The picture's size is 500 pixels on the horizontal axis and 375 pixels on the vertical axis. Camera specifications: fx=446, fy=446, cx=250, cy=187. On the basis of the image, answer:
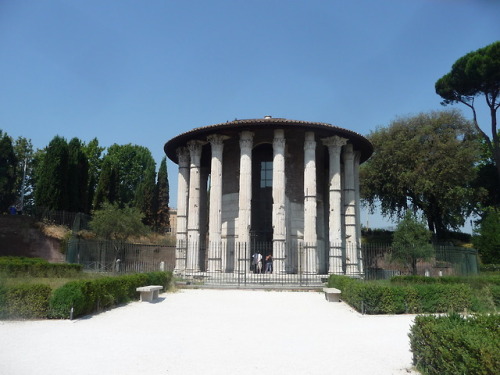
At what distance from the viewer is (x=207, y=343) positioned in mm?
7641

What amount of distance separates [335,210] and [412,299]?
10.8 metres

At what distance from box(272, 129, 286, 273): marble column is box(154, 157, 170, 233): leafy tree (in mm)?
26147

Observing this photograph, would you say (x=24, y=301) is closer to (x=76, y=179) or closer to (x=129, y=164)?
(x=76, y=179)

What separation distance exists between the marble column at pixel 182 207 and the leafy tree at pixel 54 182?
11101 mm

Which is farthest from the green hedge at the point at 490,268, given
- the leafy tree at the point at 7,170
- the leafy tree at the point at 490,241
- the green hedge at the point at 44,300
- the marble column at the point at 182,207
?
the leafy tree at the point at 7,170

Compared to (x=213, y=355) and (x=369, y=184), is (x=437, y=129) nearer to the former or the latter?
(x=369, y=184)

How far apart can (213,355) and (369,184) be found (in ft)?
97.5

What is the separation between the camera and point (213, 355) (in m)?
6.75

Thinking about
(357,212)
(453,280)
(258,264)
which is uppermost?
(357,212)

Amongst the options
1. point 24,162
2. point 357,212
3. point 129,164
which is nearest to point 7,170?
point 24,162

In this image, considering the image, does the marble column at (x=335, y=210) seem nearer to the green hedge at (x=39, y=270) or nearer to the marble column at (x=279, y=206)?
the marble column at (x=279, y=206)

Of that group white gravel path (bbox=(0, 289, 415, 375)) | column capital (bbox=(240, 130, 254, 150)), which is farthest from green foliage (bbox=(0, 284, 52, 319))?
column capital (bbox=(240, 130, 254, 150))

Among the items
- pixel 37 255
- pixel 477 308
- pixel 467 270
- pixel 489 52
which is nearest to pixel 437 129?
pixel 489 52

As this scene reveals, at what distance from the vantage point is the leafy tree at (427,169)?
101 feet
